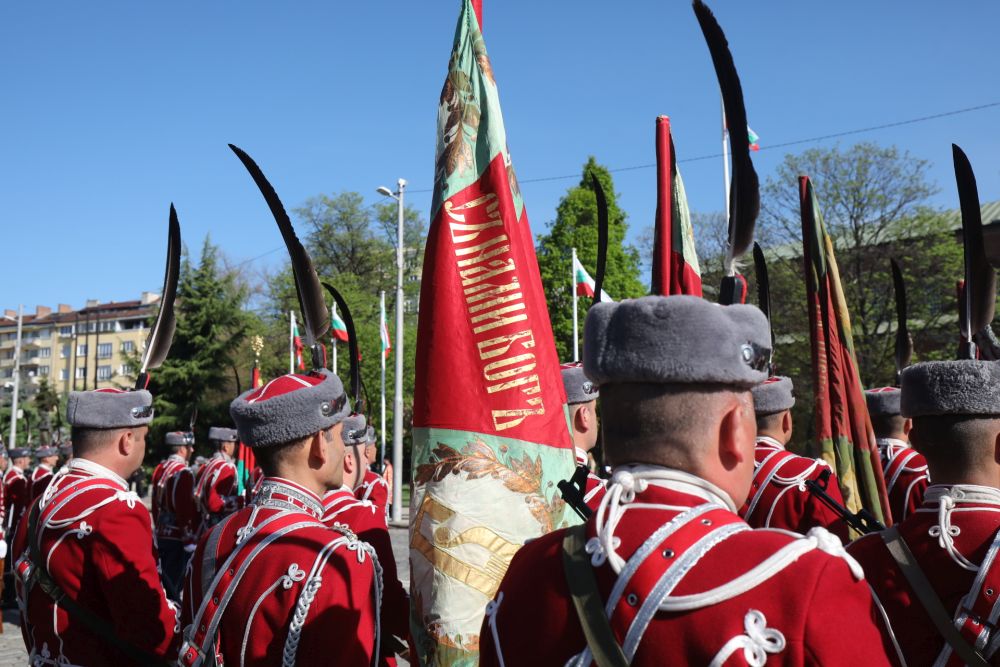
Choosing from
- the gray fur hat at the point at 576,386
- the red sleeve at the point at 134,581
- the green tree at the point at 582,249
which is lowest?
the red sleeve at the point at 134,581

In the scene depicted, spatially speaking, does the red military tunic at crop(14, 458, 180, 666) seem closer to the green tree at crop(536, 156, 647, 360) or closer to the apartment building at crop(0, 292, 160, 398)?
the green tree at crop(536, 156, 647, 360)

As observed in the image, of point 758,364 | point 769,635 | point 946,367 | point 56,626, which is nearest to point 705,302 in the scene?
point 758,364

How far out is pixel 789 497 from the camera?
5.23 m

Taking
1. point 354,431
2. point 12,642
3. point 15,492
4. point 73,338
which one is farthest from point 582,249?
point 73,338

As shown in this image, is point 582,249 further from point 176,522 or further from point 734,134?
point 734,134

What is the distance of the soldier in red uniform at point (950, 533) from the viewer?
3.00 m

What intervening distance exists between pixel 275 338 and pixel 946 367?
5052 cm

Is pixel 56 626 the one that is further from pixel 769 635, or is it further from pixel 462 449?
pixel 769 635

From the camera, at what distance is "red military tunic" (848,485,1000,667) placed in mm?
2990

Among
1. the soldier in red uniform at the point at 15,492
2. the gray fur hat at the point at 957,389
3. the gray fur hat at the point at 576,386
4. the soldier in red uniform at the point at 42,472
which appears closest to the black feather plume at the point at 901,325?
the gray fur hat at the point at 576,386

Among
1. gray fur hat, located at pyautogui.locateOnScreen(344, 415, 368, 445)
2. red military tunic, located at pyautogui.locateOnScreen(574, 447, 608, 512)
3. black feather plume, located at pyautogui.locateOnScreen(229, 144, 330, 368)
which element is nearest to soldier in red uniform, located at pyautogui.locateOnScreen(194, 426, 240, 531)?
gray fur hat, located at pyautogui.locateOnScreen(344, 415, 368, 445)

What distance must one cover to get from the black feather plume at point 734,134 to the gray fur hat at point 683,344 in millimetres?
343

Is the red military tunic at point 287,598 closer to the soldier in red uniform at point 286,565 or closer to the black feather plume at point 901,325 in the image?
the soldier in red uniform at point 286,565

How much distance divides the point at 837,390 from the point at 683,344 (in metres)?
3.77
